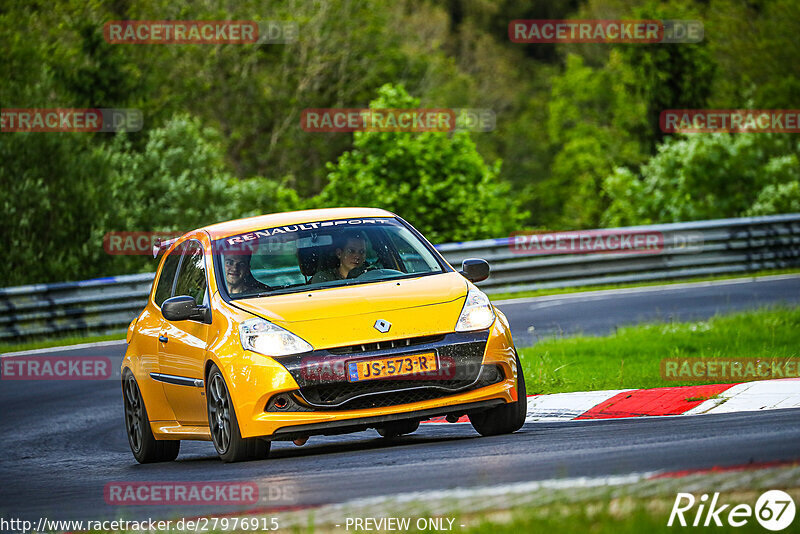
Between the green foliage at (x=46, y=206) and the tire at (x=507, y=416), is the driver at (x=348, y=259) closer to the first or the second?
the tire at (x=507, y=416)

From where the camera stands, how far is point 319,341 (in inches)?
327

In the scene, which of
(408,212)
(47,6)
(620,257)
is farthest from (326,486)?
(47,6)

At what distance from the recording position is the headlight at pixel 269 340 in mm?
8336

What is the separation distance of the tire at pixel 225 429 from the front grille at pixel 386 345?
31.8 inches

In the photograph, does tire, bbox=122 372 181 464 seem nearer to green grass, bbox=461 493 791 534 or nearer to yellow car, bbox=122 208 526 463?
yellow car, bbox=122 208 526 463

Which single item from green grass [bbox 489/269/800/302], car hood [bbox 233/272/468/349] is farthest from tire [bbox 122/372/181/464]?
green grass [bbox 489/269/800/302]

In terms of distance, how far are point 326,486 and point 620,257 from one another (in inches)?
648


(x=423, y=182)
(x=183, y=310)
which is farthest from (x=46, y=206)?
(x=183, y=310)

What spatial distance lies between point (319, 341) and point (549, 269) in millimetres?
14849

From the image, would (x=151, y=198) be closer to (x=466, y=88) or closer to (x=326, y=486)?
(x=326, y=486)

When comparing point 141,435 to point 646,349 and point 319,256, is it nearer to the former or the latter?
point 319,256

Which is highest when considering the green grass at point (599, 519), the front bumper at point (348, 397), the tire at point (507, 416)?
the green grass at point (599, 519)

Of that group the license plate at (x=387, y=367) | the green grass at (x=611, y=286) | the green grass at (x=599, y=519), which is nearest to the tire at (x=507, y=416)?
the license plate at (x=387, y=367)

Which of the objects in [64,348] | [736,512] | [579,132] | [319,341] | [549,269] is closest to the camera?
[736,512]
